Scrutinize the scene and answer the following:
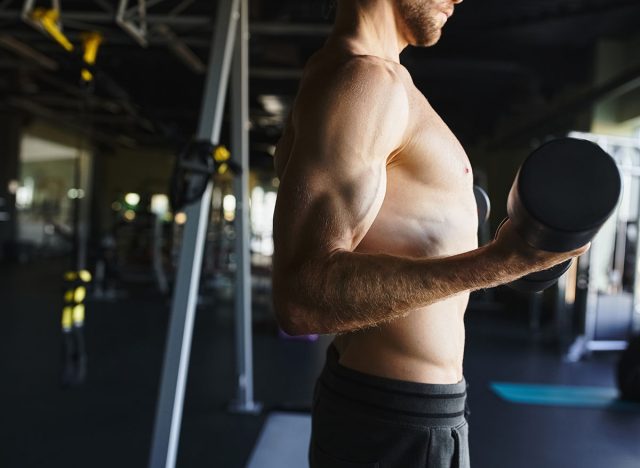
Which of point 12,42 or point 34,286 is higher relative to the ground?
point 12,42

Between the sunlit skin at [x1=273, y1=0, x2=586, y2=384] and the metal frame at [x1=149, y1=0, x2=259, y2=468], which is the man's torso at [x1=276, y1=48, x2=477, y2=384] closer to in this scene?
the sunlit skin at [x1=273, y1=0, x2=586, y2=384]

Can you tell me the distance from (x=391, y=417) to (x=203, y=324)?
4.15 metres

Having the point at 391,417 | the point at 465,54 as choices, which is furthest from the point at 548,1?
the point at 391,417

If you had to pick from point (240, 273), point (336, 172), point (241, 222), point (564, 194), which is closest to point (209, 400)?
point (240, 273)

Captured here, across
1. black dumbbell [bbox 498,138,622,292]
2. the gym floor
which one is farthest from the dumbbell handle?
the gym floor

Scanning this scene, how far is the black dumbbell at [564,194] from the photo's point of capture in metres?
0.42

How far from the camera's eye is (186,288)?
1758 mm

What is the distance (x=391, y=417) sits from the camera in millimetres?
716

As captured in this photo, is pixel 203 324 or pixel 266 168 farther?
pixel 266 168

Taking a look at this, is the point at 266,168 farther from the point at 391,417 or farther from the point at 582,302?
the point at 391,417

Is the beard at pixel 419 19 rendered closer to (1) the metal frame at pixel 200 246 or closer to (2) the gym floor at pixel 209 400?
(1) the metal frame at pixel 200 246

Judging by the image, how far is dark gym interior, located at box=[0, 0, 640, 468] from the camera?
6.77ft

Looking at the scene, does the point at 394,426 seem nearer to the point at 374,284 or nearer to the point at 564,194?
the point at 374,284

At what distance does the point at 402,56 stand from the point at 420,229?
427cm
